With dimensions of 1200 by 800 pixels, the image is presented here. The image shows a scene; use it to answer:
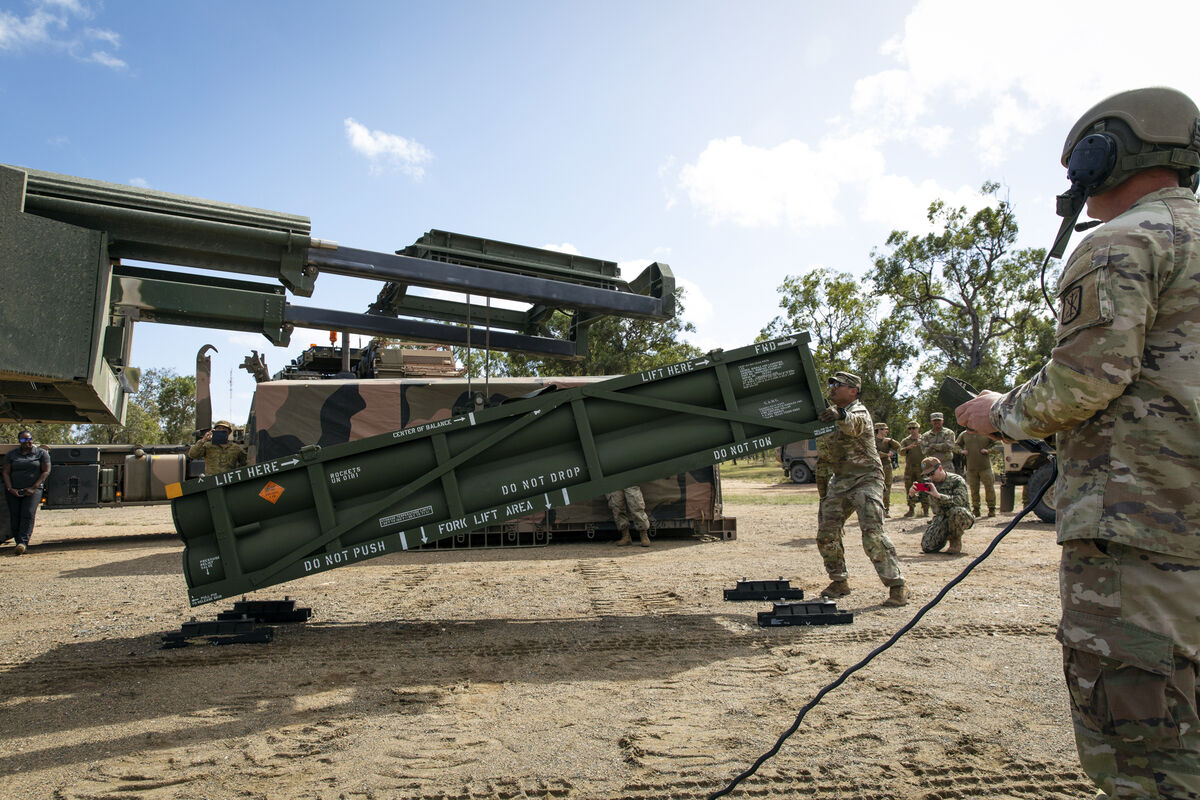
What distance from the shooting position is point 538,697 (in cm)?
395

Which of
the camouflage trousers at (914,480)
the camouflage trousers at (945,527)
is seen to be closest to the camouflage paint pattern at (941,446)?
the camouflage trousers at (914,480)

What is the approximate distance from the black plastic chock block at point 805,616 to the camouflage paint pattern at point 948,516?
425cm

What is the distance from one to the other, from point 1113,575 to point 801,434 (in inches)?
141

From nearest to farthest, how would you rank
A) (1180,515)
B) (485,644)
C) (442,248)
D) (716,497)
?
(1180,515), (485,644), (442,248), (716,497)

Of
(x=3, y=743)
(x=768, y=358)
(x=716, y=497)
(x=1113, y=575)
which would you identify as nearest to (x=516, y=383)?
(x=716, y=497)

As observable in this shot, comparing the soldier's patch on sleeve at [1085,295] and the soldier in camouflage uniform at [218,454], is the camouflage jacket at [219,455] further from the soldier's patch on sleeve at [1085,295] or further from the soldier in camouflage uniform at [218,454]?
the soldier's patch on sleeve at [1085,295]

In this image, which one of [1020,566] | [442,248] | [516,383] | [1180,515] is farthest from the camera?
[516,383]

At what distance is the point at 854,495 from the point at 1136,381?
15.0 ft

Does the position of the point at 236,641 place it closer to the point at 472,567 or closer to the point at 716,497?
the point at 472,567

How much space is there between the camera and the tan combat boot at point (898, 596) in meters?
5.95

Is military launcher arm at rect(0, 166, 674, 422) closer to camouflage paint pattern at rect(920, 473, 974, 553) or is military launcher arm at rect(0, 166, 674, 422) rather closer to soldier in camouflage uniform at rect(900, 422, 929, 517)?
camouflage paint pattern at rect(920, 473, 974, 553)

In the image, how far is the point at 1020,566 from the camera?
772cm

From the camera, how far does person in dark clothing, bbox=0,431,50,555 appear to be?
10859mm

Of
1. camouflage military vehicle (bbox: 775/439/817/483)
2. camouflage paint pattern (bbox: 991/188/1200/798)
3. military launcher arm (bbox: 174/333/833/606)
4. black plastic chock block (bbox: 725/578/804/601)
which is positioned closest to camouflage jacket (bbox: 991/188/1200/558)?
camouflage paint pattern (bbox: 991/188/1200/798)
